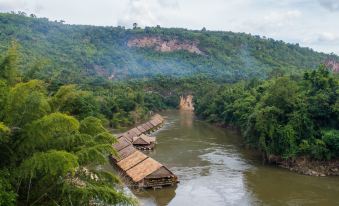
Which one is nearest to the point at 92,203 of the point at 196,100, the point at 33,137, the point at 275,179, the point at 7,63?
the point at 33,137

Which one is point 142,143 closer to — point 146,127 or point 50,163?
point 146,127

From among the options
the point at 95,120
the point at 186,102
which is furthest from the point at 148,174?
the point at 186,102

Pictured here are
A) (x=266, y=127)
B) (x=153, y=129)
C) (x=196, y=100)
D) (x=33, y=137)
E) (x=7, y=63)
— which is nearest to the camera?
(x=33, y=137)

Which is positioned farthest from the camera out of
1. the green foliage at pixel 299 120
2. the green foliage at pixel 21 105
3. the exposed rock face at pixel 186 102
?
the exposed rock face at pixel 186 102

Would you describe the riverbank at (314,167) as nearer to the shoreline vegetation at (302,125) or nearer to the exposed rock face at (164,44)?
the shoreline vegetation at (302,125)

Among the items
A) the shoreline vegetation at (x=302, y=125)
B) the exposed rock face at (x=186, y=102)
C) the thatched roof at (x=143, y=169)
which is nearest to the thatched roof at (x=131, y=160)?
the thatched roof at (x=143, y=169)

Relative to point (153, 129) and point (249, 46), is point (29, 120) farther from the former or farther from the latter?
point (249, 46)
